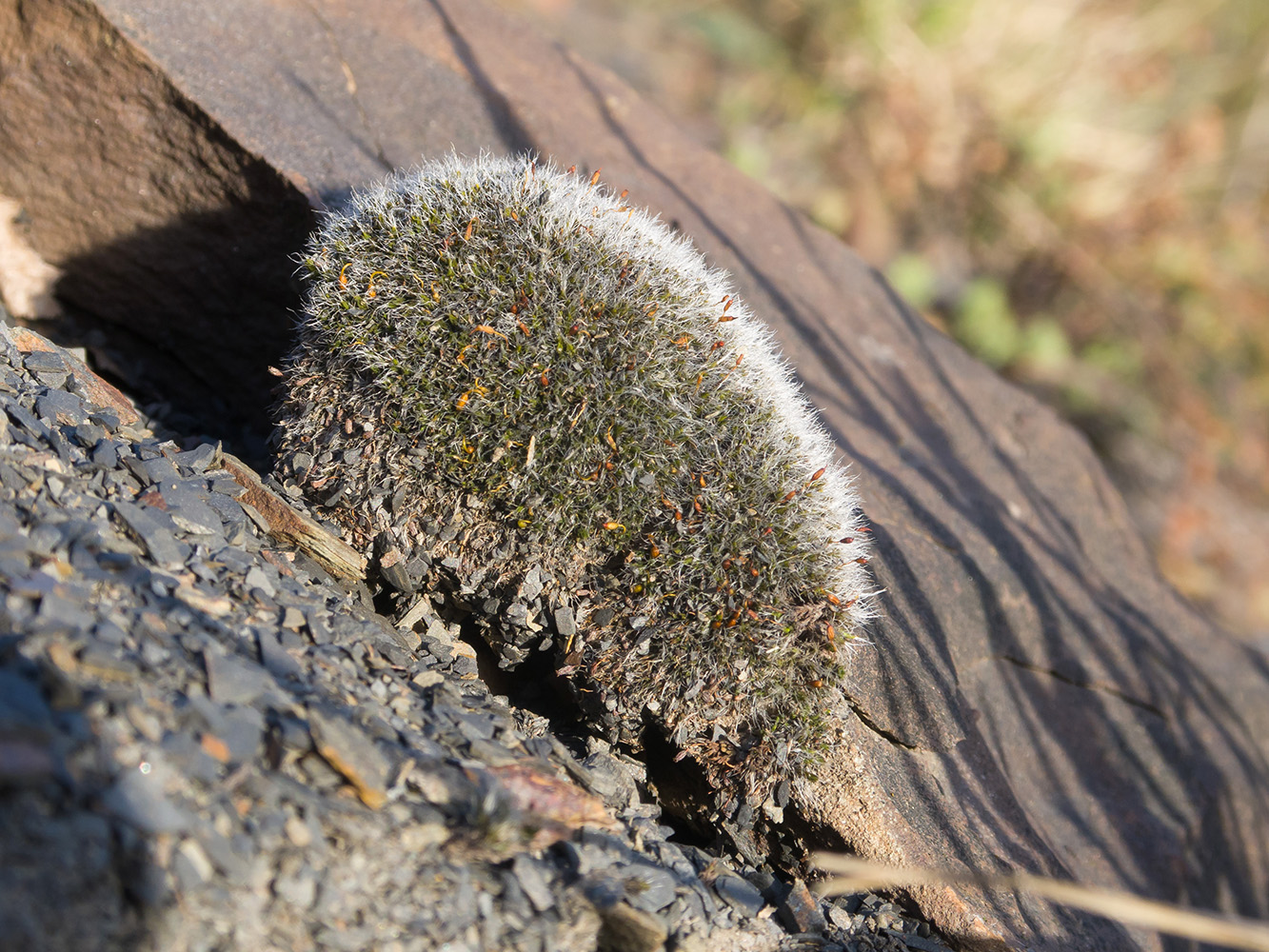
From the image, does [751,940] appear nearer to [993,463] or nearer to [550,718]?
[550,718]

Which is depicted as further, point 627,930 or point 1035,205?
point 1035,205

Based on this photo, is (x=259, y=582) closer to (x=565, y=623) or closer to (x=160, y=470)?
(x=160, y=470)

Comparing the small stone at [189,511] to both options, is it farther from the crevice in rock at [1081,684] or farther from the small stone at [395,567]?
the crevice in rock at [1081,684]

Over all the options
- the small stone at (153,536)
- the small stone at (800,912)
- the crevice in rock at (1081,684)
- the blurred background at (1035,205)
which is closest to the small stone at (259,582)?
the small stone at (153,536)

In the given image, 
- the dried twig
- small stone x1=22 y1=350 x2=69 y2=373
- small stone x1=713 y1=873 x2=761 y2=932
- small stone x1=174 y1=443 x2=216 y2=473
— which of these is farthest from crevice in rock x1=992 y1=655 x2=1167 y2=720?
small stone x1=22 y1=350 x2=69 y2=373

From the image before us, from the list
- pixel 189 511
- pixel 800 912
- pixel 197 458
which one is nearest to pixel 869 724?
pixel 800 912

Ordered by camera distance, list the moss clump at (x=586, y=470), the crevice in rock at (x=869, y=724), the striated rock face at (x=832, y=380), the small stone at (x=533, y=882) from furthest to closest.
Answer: the striated rock face at (x=832, y=380), the crevice in rock at (x=869, y=724), the moss clump at (x=586, y=470), the small stone at (x=533, y=882)
